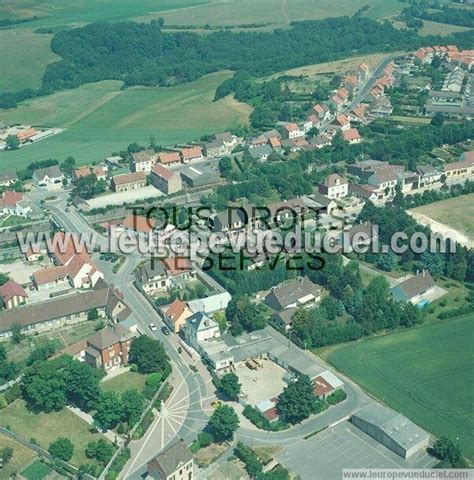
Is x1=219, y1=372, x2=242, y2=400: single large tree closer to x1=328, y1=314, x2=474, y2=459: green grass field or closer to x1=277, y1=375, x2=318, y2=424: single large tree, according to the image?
x1=277, y1=375, x2=318, y2=424: single large tree

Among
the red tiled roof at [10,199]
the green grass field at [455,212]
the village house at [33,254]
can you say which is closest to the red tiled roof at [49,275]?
the village house at [33,254]

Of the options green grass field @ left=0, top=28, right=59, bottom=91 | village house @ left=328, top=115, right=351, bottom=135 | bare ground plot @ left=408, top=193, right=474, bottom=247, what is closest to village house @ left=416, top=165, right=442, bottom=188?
bare ground plot @ left=408, top=193, right=474, bottom=247

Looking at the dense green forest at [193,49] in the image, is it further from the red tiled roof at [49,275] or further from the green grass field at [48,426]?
the green grass field at [48,426]

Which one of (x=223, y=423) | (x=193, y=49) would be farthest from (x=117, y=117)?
(x=223, y=423)

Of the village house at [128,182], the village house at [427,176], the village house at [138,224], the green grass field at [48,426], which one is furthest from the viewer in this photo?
the village house at [128,182]

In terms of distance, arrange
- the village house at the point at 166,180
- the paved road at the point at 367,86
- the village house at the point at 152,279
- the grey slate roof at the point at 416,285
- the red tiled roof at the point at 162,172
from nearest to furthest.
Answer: the grey slate roof at the point at 416,285
the village house at the point at 152,279
the village house at the point at 166,180
the red tiled roof at the point at 162,172
the paved road at the point at 367,86

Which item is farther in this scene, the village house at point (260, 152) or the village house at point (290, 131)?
the village house at point (290, 131)
